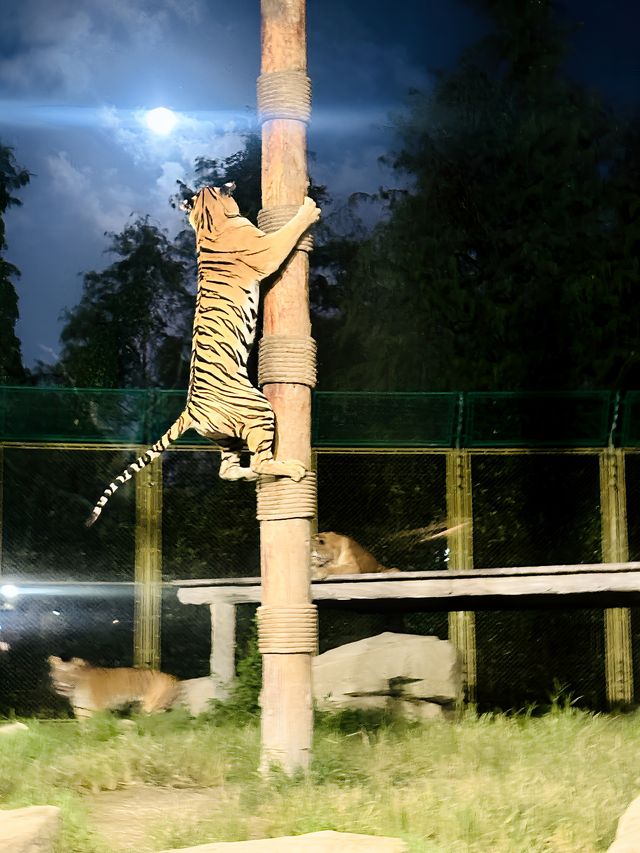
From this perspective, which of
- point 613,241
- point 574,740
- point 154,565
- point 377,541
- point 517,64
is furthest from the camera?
point 517,64

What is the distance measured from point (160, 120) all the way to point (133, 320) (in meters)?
2.20

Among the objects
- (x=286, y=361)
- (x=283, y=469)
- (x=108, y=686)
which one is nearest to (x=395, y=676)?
(x=108, y=686)

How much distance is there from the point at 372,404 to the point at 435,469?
24.9 inches

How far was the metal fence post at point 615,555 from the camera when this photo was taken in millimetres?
7648

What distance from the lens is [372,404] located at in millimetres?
7887

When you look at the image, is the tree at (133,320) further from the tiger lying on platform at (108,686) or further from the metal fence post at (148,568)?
the tiger lying on platform at (108,686)

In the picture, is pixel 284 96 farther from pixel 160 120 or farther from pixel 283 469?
pixel 160 120

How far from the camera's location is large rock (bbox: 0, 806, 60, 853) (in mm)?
3075

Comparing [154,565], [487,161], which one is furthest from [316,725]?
[487,161]

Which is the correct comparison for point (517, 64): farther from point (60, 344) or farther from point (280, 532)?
point (280, 532)

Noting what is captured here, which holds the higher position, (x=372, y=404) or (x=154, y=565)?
(x=372, y=404)

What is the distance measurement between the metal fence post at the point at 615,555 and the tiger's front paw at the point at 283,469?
3.69 meters

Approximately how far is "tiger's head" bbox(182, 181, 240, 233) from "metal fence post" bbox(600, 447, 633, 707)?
396 cm

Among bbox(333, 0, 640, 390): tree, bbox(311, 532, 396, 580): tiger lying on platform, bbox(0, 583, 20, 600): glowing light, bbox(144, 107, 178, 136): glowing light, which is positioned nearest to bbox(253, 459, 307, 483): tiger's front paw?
bbox(311, 532, 396, 580): tiger lying on platform
